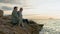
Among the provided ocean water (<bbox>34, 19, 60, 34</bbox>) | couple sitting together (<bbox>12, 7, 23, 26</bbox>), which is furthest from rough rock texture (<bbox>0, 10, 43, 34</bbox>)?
ocean water (<bbox>34, 19, 60, 34</bbox>)

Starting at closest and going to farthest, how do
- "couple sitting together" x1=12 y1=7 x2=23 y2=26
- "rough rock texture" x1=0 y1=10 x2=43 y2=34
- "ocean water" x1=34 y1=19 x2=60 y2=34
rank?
1. "rough rock texture" x1=0 y1=10 x2=43 y2=34
2. "couple sitting together" x1=12 y1=7 x2=23 y2=26
3. "ocean water" x1=34 y1=19 x2=60 y2=34

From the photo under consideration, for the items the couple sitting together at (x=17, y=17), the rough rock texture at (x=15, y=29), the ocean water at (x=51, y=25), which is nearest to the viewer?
the rough rock texture at (x=15, y=29)

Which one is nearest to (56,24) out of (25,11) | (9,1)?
(25,11)

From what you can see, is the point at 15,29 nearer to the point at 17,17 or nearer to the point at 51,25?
the point at 17,17

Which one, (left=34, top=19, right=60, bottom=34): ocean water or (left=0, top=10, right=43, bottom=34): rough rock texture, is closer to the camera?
(left=0, top=10, right=43, bottom=34): rough rock texture

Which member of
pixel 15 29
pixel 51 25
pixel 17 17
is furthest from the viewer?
pixel 51 25

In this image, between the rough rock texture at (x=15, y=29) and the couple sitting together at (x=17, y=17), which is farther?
the couple sitting together at (x=17, y=17)

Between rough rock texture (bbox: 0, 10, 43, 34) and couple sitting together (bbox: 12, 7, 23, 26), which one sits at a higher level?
couple sitting together (bbox: 12, 7, 23, 26)

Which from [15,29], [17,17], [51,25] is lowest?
[51,25]

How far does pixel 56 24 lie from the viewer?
53.8 ft

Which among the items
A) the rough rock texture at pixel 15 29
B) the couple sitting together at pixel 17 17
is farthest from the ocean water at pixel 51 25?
the couple sitting together at pixel 17 17

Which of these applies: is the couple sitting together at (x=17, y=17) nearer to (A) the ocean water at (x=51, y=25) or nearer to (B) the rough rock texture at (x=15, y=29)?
(B) the rough rock texture at (x=15, y=29)

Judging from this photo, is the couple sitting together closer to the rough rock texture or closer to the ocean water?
the rough rock texture

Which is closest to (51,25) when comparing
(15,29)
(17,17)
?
(17,17)
